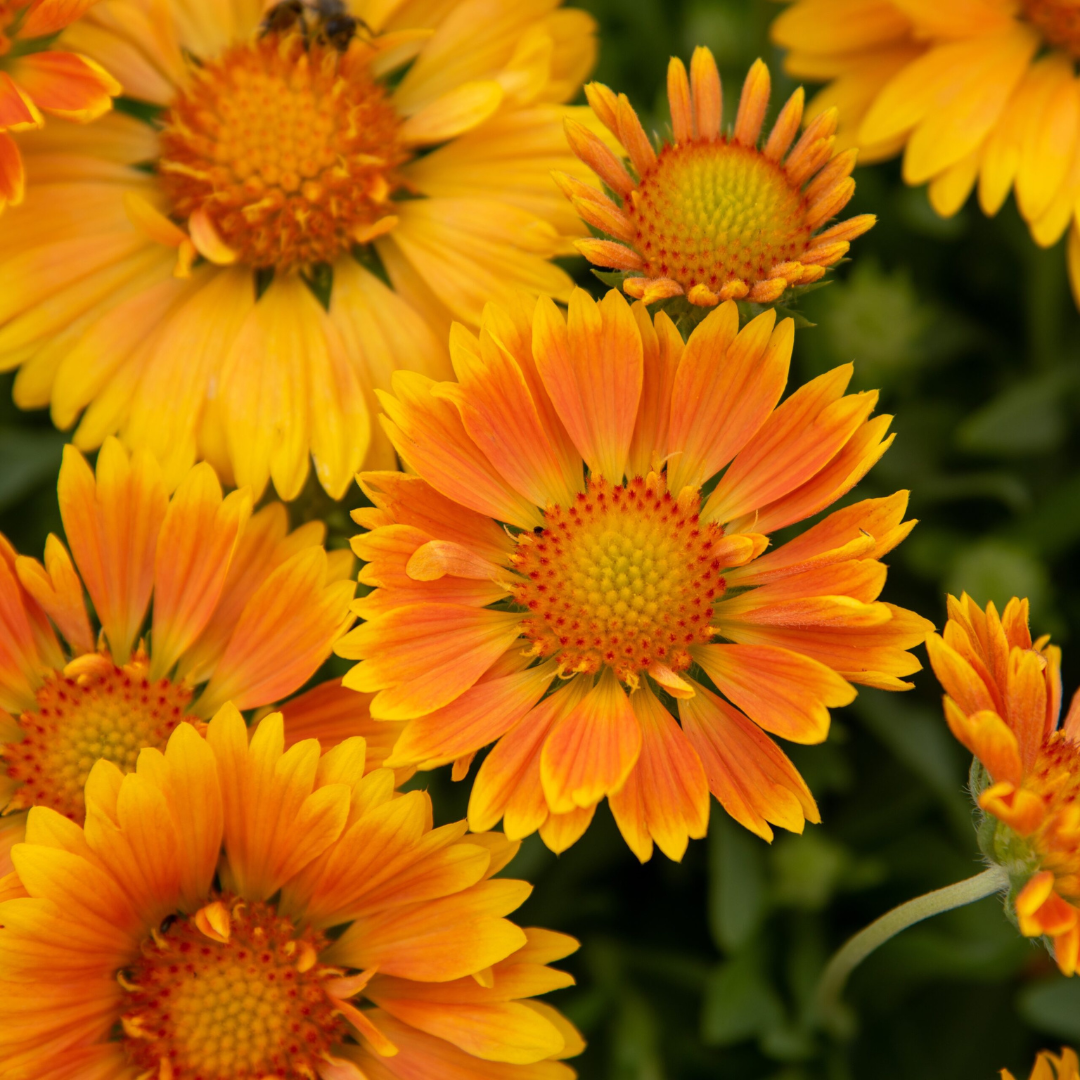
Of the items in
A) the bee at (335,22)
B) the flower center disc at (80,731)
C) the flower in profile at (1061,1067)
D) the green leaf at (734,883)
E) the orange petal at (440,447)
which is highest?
the bee at (335,22)

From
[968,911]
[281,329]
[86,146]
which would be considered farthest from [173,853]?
[968,911]

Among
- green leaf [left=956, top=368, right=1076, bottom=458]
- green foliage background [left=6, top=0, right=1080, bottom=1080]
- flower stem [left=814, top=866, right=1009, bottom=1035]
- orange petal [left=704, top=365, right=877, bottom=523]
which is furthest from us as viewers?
green leaf [left=956, top=368, right=1076, bottom=458]

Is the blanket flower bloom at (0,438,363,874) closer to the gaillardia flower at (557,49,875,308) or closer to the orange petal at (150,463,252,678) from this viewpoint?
the orange petal at (150,463,252,678)

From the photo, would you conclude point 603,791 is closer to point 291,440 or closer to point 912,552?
point 291,440

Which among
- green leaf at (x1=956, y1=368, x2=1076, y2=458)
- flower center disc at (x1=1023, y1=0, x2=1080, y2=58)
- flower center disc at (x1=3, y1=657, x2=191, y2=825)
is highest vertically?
flower center disc at (x1=1023, y1=0, x2=1080, y2=58)

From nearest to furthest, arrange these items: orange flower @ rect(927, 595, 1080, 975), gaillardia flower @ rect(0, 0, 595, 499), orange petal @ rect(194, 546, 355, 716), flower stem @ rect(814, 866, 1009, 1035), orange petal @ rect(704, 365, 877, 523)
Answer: orange flower @ rect(927, 595, 1080, 975) < flower stem @ rect(814, 866, 1009, 1035) < orange petal @ rect(704, 365, 877, 523) < orange petal @ rect(194, 546, 355, 716) < gaillardia flower @ rect(0, 0, 595, 499)

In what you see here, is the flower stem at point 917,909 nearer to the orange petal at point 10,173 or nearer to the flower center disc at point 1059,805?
the flower center disc at point 1059,805

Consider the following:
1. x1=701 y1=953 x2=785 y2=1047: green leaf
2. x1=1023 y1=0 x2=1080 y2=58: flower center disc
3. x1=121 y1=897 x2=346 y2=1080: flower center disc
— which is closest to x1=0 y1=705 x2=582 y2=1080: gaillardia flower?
x1=121 y1=897 x2=346 y2=1080: flower center disc

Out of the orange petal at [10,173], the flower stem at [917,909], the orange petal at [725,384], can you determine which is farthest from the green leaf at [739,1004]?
the orange petal at [10,173]

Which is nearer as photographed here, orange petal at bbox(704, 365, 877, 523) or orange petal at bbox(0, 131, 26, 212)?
orange petal at bbox(704, 365, 877, 523)
